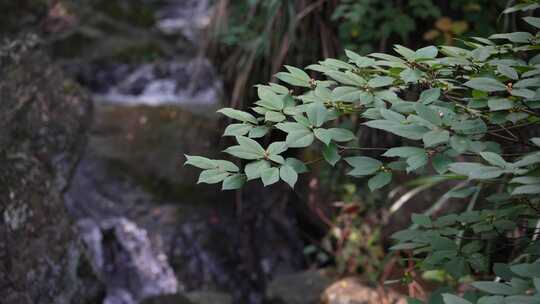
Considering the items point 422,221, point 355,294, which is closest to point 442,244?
point 422,221

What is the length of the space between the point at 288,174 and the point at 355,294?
68.2 inches

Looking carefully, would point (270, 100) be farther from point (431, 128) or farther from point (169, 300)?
point (169, 300)

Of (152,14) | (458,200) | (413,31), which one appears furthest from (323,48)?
(152,14)

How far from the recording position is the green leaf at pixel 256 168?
102 centimetres

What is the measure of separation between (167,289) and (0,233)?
151 centimetres

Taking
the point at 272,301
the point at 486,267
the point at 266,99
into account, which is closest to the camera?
the point at 266,99

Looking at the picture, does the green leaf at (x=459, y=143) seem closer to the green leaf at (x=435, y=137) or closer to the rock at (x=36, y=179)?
the green leaf at (x=435, y=137)

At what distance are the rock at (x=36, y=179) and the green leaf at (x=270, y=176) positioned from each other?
118cm

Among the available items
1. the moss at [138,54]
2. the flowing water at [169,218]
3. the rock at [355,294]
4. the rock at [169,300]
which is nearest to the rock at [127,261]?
the flowing water at [169,218]

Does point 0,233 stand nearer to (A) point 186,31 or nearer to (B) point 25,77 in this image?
(B) point 25,77

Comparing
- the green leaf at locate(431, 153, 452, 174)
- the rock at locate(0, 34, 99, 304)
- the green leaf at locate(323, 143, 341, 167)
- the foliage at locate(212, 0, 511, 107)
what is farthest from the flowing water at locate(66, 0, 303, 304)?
the green leaf at locate(431, 153, 452, 174)

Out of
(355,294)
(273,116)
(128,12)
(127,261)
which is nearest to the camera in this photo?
(273,116)

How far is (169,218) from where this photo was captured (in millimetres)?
3518

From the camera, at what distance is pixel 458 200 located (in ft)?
8.95
